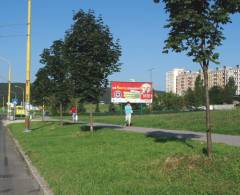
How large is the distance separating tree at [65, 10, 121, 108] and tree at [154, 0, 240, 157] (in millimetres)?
11668

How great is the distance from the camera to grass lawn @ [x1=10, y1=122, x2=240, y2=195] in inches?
326

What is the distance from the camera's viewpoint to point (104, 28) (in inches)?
931

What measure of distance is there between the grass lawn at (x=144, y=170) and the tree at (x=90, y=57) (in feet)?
26.8

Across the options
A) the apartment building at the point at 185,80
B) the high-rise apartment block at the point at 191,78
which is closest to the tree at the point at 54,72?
the high-rise apartment block at the point at 191,78

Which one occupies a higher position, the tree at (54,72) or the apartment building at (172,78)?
the apartment building at (172,78)

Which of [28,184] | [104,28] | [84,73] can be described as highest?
[104,28]

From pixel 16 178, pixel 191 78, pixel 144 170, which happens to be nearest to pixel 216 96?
pixel 191 78

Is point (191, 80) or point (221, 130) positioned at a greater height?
point (191, 80)

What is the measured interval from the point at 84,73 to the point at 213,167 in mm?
13787

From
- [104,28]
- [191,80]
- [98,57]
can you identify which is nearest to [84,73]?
[98,57]

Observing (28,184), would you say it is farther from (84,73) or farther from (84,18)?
(84,18)

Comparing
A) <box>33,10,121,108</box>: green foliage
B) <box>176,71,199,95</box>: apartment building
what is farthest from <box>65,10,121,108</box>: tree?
<box>176,71,199,95</box>: apartment building

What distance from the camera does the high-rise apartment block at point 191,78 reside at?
156550 millimetres

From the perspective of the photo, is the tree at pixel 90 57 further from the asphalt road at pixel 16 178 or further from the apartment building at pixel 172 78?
the apartment building at pixel 172 78
